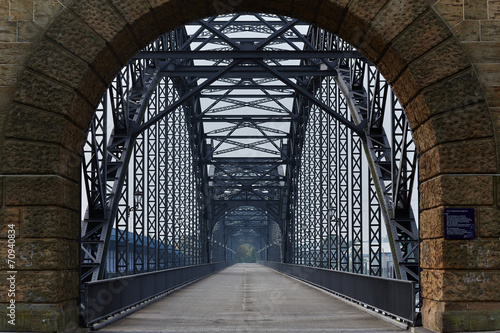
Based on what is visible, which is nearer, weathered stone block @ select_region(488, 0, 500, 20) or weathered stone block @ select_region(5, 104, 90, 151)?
weathered stone block @ select_region(5, 104, 90, 151)

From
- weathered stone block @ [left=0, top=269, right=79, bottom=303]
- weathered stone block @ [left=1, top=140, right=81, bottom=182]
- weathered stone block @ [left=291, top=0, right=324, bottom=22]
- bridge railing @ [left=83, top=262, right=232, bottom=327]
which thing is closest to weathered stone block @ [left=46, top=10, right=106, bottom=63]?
weathered stone block @ [left=1, top=140, right=81, bottom=182]

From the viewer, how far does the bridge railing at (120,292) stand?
15.1m

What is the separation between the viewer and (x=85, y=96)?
41.2 feet

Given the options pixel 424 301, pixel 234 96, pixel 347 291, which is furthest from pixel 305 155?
pixel 424 301

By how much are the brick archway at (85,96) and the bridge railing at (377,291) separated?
2.52 metres

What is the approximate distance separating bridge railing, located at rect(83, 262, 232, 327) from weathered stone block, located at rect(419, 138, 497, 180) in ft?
21.5

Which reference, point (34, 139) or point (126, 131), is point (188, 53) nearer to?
point (126, 131)

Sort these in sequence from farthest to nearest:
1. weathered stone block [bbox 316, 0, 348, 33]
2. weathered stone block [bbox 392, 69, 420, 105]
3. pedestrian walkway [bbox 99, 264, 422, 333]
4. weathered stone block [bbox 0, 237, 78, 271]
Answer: pedestrian walkway [bbox 99, 264, 422, 333] → weathered stone block [bbox 392, 69, 420, 105] → weathered stone block [bbox 316, 0, 348, 33] → weathered stone block [bbox 0, 237, 78, 271]

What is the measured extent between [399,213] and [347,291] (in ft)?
12.0

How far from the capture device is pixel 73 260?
12555 mm

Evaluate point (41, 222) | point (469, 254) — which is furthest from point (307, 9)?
point (41, 222)

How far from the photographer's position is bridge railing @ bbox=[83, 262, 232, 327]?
15117 mm

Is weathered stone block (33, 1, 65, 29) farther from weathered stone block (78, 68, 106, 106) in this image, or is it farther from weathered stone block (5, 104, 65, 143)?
weathered stone block (5, 104, 65, 143)

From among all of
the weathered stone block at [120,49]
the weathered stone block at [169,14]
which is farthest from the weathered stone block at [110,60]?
the weathered stone block at [169,14]
